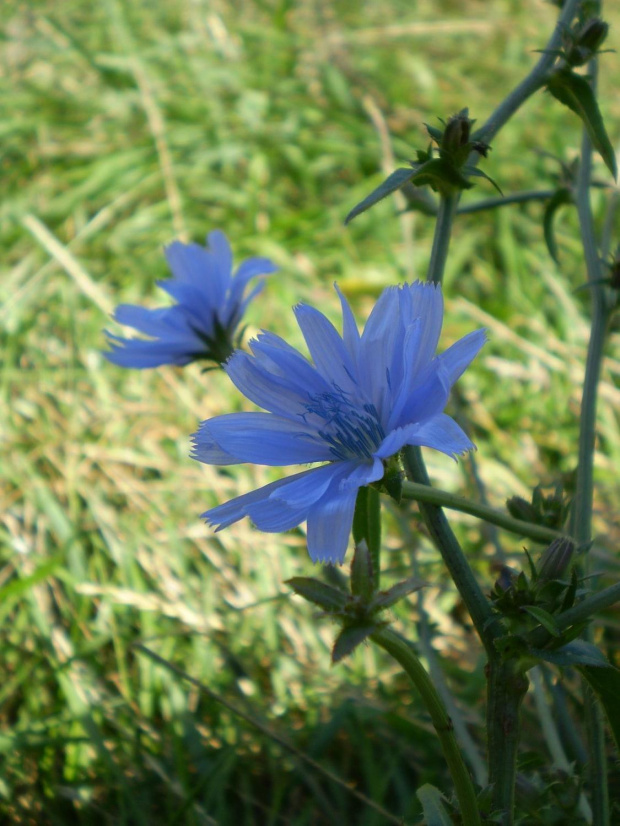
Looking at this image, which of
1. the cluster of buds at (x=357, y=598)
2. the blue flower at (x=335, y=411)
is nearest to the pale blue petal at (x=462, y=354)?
the blue flower at (x=335, y=411)

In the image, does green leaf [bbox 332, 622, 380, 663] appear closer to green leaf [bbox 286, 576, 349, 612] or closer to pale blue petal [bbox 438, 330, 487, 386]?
green leaf [bbox 286, 576, 349, 612]

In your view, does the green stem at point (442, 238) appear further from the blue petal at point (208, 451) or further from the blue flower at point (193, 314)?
the blue flower at point (193, 314)

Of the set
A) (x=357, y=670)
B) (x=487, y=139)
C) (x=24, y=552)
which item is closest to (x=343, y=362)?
(x=487, y=139)

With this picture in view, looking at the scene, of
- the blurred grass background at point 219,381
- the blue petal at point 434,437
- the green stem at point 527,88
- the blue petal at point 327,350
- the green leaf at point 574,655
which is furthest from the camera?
the blurred grass background at point 219,381

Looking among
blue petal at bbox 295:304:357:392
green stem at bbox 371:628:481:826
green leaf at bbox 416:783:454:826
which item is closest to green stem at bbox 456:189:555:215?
blue petal at bbox 295:304:357:392

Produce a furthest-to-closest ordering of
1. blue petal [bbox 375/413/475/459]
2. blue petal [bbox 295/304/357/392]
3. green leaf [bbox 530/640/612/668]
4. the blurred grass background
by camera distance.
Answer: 1. the blurred grass background
2. blue petal [bbox 295/304/357/392]
3. green leaf [bbox 530/640/612/668]
4. blue petal [bbox 375/413/475/459]

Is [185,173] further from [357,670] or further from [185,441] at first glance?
[357,670]
